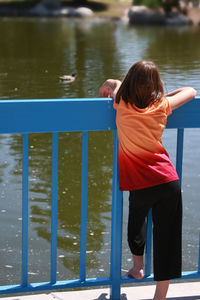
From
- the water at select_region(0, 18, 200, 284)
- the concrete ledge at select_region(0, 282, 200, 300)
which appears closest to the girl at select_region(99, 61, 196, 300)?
the concrete ledge at select_region(0, 282, 200, 300)

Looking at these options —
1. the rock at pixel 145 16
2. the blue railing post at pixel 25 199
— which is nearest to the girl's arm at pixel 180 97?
the blue railing post at pixel 25 199

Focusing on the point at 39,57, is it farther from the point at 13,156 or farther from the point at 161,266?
the point at 161,266

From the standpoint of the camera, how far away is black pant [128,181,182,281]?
9.47 ft

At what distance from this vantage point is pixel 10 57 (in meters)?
19.4

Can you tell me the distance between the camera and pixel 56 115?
286 cm

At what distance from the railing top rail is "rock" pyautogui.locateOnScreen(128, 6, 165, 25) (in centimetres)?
3489

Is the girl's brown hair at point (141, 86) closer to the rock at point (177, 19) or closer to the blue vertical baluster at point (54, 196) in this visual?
the blue vertical baluster at point (54, 196)

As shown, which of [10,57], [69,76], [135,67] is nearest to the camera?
[135,67]

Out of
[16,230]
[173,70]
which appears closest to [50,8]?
[173,70]

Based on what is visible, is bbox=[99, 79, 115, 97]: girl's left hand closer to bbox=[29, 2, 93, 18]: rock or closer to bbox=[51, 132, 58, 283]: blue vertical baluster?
bbox=[51, 132, 58, 283]: blue vertical baluster

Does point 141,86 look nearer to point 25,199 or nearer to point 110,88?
point 110,88

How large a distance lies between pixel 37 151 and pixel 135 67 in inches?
224

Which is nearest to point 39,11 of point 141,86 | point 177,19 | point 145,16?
point 145,16

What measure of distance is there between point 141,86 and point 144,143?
26cm
